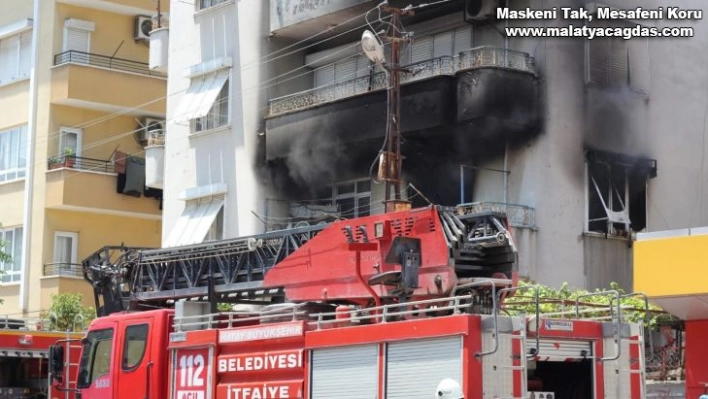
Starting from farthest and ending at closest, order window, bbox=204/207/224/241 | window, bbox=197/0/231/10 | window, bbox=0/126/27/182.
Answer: window, bbox=0/126/27/182, window, bbox=197/0/231/10, window, bbox=204/207/224/241

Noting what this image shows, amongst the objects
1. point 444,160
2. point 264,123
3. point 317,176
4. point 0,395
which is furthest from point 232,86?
point 0,395

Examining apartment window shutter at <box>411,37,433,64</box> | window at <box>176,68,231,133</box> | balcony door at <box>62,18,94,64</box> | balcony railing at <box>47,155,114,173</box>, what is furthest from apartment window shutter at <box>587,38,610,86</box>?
balcony door at <box>62,18,94,64</box>

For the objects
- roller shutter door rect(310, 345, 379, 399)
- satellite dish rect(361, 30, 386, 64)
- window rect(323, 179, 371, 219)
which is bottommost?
roller shutter door rect(310, 345, 379, 399)

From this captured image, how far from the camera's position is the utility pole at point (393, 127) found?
25.7 metres

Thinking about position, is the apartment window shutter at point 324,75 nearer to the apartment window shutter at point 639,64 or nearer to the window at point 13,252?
the apartment window shutter at point 639,64

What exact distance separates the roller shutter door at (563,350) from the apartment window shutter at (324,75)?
20009 millimetres

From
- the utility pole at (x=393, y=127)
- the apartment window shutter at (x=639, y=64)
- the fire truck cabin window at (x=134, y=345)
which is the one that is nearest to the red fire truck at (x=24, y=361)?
the fire truck cabin window at (x=134, y=345)

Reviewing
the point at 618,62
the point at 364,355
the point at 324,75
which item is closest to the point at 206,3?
the point at 324,75

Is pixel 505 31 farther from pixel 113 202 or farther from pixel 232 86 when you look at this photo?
pixel 113 202

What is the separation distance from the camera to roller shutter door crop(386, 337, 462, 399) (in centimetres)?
1248

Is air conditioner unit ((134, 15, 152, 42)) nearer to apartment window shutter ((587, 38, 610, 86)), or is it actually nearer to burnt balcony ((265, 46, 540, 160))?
burnt balcony ((265, 46, 540, 160))

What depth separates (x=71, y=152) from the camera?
38781 millimetres

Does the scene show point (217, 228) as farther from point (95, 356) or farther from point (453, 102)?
point (95, 356)

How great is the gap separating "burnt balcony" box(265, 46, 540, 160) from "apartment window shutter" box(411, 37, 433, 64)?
1228 millimetres
